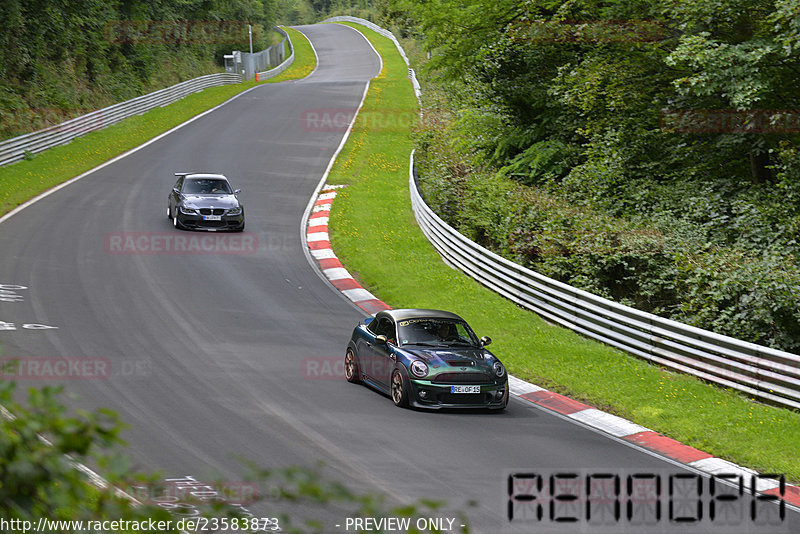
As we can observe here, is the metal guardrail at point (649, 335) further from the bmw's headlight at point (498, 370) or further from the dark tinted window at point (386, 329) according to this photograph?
the dark tinted window at point (386, 329)

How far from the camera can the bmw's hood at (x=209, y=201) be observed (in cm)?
2513

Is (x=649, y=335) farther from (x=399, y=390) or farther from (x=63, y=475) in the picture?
(x=63, y=475)

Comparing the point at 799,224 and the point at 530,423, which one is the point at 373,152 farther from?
the point at 530,423

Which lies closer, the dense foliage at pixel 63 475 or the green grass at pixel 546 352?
the dense foliage at pixel 63 475

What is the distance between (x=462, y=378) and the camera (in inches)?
497

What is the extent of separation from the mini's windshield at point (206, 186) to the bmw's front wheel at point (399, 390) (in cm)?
1456

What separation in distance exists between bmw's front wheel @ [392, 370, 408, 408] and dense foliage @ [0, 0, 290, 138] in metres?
28.0

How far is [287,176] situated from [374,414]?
911 inches

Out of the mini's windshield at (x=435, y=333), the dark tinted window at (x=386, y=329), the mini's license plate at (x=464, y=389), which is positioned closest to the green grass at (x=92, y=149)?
the dark tinted window at (x=386, y=329)

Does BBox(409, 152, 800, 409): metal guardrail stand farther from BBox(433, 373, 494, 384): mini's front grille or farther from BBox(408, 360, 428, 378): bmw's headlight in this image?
BBox(408, 360, 428, 378): bmw's headlight

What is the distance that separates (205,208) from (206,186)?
115cm

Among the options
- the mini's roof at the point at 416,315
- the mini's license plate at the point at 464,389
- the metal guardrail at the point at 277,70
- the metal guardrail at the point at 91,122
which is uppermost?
the metal guardrail at the point at 277,70

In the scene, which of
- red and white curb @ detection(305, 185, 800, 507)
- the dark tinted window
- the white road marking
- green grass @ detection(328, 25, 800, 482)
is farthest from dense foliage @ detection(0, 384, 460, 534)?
the dark tinted window

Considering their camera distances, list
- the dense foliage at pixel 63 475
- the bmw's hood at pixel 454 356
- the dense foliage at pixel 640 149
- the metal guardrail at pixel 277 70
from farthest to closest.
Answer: the metal guardrail at pixel 277 70 < the dense foliage at pixel 640 149 < the bmw's hood at pixel 454 356 < the dense foliage at pixel 63 475
